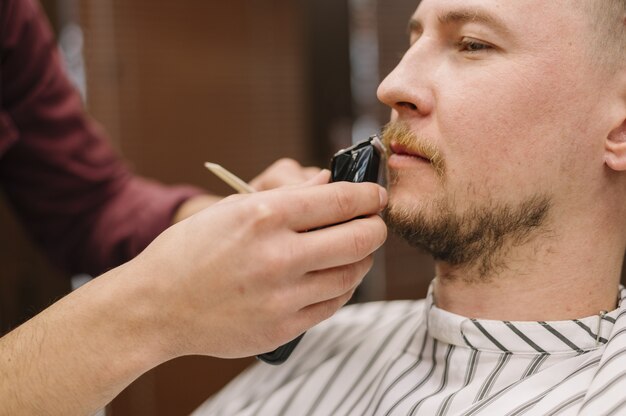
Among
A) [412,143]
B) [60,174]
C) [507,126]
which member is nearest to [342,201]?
[412,143]

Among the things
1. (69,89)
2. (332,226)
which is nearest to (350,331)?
(332,226)

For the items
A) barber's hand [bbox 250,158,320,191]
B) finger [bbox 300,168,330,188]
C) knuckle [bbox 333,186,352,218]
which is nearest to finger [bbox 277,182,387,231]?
knuckle [bbox 333,186,352,218]

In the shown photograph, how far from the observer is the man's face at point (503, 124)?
1.33 meters

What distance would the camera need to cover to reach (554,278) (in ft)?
4.55

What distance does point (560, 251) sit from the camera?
139cm

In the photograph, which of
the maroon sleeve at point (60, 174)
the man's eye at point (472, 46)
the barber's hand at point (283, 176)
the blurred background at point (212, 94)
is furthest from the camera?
the blurred background at point (212, 94)

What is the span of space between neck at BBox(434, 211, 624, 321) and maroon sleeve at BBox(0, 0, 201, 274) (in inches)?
42.6

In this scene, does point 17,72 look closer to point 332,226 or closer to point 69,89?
point 69,89

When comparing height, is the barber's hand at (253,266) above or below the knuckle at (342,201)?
below

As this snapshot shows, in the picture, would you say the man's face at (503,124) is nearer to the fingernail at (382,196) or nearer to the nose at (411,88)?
the nose at (411,88)

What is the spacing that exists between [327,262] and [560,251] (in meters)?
0.56

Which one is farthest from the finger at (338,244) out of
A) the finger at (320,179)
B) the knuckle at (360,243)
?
the finger at (320,179)

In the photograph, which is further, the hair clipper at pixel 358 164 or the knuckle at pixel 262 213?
the hair clipper at pixel 358 164

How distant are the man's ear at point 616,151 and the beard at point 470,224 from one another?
0.49 ft
